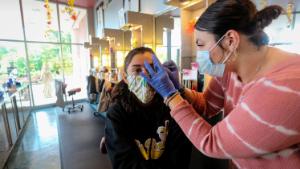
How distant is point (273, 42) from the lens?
4.55 ft

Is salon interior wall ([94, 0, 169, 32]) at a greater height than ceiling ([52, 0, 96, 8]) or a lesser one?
lesser

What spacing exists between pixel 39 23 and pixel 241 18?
23.7ft

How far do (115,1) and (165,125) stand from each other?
16.1 feet

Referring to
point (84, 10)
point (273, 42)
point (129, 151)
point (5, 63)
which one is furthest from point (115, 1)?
point (129, 151)

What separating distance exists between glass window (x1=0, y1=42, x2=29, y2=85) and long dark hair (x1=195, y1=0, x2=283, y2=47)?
6330 mm

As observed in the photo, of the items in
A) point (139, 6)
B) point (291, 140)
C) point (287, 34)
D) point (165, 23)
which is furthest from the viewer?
point (139, 6)

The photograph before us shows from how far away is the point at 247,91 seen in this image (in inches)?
26.8

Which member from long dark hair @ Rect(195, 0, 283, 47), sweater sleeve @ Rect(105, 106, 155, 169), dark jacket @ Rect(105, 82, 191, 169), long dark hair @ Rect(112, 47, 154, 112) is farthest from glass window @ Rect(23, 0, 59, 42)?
long dark hair @ Rect(195, 0, 283, 47)

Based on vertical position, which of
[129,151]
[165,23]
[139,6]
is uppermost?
[139,6]

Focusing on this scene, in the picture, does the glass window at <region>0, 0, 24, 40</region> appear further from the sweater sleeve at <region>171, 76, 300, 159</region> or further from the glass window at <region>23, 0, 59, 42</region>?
the sweater sleeve at <region>171, 76, 300, 159</region>

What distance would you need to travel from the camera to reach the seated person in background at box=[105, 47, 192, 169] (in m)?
1.02

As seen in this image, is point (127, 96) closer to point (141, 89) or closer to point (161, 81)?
point (141, 89)

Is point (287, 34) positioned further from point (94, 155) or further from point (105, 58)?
point (105, 58)

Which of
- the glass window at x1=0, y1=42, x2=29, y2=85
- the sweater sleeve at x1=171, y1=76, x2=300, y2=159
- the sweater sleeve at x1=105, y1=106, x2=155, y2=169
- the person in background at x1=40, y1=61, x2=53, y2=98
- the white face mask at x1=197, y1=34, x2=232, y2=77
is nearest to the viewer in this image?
the sweater sleeve at x1=171, y1=76, x2=300, y2=159
